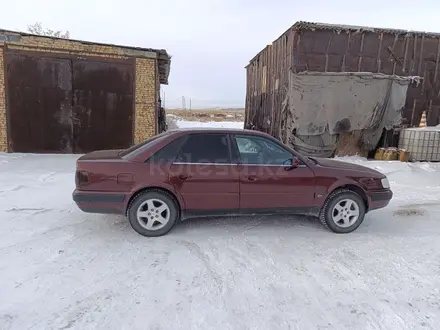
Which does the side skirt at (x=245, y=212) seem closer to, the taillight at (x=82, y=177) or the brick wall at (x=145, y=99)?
the taillight at (x=82, y=177)

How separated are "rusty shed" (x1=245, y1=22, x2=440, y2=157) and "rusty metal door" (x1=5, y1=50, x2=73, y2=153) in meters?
6.80

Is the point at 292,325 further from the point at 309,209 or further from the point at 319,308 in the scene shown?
the point at 309,209

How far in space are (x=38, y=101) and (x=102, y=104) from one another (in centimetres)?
183

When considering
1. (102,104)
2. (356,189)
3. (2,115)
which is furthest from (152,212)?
(2,115)

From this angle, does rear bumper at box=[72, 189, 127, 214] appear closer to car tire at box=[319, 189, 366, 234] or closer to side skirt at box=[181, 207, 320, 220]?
side skirt at box=[181, 207, 320, 220]

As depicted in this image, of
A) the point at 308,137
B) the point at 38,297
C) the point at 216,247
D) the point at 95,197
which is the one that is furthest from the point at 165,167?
the point at 308,137

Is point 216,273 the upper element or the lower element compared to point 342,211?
lower

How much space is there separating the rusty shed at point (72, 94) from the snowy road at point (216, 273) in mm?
5382

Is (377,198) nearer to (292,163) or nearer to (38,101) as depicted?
(292,163)

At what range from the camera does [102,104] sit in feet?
32.3

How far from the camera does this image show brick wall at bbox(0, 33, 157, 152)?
9.11m

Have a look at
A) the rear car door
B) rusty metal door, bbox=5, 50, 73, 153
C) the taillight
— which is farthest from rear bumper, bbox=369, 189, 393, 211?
rusty metal door, bbox=5, 50, 73, 153

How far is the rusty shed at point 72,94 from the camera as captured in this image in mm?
9195

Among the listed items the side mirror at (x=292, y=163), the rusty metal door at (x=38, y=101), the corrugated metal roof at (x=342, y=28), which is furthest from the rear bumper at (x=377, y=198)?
the rusty metal door at (x=38, y=101)
